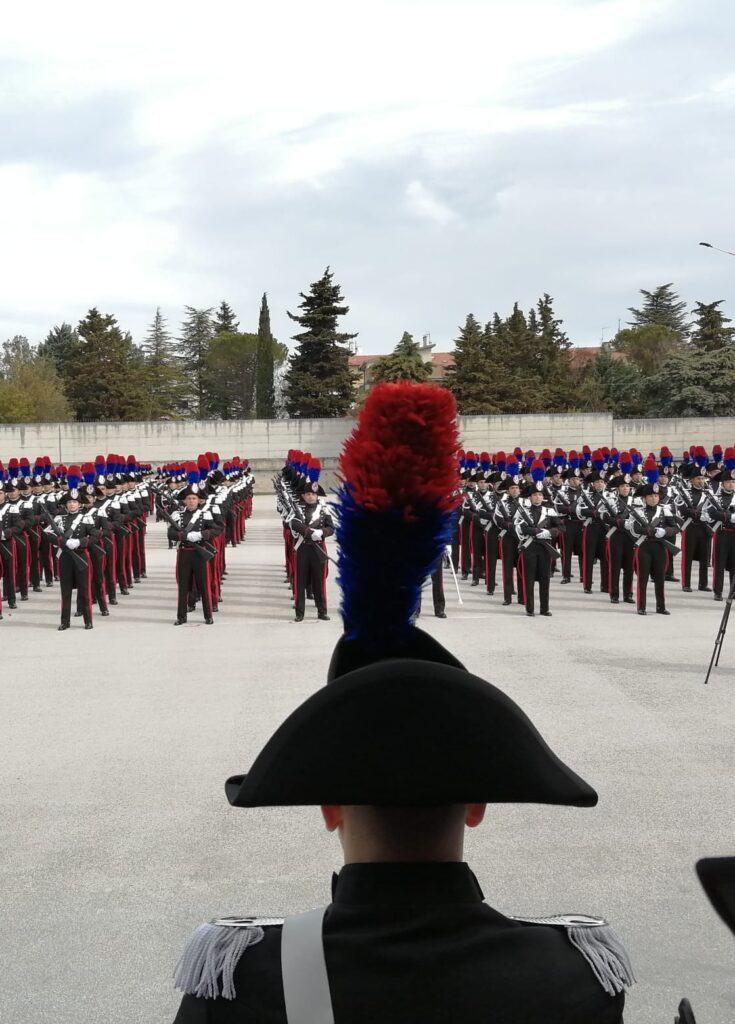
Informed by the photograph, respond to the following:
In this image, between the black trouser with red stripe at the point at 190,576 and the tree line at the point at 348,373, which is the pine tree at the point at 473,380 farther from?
the black trouser with red stripe at the point at 190,576

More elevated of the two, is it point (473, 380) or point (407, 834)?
point (473, 380)

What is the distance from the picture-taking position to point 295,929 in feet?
5.79

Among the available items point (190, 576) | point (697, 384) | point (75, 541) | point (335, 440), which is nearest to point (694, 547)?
point (190, 576)

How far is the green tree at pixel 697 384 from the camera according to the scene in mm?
55312

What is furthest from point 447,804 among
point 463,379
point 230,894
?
point 463,379

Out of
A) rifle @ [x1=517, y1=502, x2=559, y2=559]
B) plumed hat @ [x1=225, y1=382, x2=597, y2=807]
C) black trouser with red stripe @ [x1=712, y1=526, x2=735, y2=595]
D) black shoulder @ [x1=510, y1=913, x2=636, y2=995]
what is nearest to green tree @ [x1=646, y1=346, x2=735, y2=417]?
black trouser with red stripe @ [x1=712, y1=526, x2=735, y2=595]

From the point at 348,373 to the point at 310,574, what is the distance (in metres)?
47.6

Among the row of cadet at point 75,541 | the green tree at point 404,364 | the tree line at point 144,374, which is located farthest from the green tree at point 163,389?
the row of cadet at point 75,541

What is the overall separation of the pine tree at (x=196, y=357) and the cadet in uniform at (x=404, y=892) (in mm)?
98743

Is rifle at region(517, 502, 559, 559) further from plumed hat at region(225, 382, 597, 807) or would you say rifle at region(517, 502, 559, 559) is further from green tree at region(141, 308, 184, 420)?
green tree at region(141, 308, 184, 420)

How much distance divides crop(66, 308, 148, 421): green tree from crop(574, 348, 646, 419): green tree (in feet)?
90.2

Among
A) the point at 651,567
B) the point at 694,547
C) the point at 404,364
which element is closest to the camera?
the point at 651,567

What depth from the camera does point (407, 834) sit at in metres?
1.77

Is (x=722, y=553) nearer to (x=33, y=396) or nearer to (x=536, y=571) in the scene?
(x=536, y=571)
